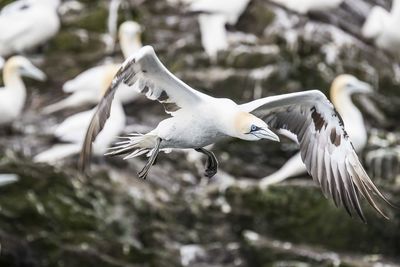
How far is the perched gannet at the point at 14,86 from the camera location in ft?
44.3

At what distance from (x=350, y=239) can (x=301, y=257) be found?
664 millimetres

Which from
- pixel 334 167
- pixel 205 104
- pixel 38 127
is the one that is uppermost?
pixel 205 104

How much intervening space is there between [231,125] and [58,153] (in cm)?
520

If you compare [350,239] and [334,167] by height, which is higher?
[334,167]

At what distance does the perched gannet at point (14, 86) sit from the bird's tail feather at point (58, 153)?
28.2 inches

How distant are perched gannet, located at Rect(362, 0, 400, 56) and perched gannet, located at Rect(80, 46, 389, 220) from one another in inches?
245

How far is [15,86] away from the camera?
1395 centimetres

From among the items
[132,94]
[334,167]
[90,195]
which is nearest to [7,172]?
[90,195]

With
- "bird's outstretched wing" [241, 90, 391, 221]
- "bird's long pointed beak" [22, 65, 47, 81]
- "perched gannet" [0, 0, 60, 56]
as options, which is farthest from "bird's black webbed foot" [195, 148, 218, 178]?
"perched gannet" [0, 0, 60, 56]

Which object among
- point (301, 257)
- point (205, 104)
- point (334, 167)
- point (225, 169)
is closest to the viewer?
point (205, 104)

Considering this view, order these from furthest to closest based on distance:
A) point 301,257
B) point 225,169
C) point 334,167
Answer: point 225,169, point 301,257, point 334,167

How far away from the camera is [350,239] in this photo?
1283cm

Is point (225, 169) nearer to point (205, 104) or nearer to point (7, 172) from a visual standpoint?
point (7, 172)

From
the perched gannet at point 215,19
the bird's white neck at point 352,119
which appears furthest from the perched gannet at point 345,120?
the perched gannet at point 215,19
